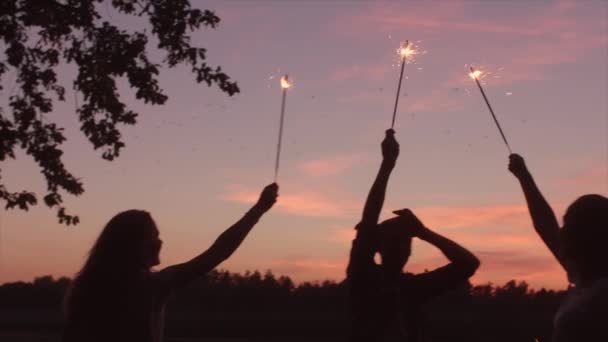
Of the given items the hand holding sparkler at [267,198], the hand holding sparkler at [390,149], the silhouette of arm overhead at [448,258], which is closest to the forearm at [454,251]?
the silhouette of arm overhead at [448,258]

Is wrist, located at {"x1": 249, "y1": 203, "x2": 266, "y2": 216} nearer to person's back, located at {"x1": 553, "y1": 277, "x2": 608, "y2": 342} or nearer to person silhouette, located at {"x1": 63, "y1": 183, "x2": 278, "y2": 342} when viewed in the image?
person silhouette, located at {"x1": 63, "y1": 183, "x2": 278, "y2": 342}

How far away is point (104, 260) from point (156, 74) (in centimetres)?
991

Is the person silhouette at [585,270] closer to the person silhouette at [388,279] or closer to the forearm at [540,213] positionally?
the forearm at [540,213]

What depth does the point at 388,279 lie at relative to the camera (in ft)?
16.3

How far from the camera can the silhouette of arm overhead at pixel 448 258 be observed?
5156 mm

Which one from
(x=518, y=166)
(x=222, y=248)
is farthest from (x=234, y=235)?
(x=518, y=166)

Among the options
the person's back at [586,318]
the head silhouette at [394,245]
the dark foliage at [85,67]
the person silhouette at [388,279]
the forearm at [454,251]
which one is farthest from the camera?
the dark foliage at [85,67]

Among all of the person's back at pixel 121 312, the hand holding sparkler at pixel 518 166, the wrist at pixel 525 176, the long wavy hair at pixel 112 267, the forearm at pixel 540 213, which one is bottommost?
the person's back at pixel 121 312

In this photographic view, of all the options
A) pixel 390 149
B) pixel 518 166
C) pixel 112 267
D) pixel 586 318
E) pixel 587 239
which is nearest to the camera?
pixel 586 318

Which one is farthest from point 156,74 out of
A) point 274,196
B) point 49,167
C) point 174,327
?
point 174,327

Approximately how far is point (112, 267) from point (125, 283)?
0.12 m

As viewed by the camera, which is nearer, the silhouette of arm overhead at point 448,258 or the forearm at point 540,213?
the forearm at point 540,213

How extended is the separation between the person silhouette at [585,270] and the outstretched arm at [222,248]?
1.93 metres

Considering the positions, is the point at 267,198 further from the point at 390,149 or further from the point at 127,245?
the point at 127,245
